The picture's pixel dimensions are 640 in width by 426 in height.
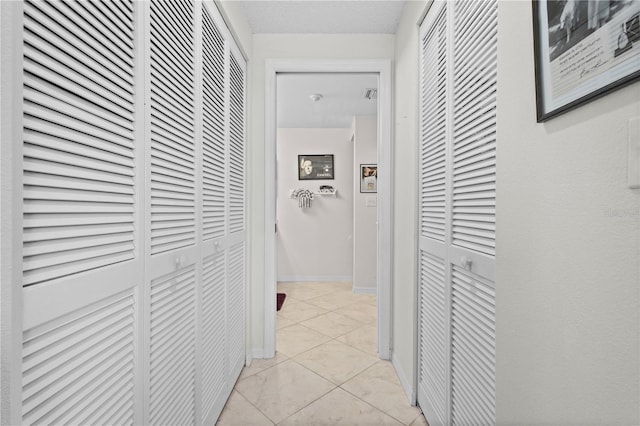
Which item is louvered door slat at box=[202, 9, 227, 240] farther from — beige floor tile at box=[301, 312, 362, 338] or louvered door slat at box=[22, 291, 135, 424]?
beige floor tile at box=[301, 312, 362, 338]

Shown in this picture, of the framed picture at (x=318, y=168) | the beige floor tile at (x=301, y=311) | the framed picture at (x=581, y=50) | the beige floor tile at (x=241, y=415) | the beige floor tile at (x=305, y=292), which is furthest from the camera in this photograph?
the framed picture at (x=318, y=168)

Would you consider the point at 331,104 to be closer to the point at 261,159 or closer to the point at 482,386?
the point at 261,159

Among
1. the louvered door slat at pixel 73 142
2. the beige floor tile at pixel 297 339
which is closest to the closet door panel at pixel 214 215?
the louvered door slat at pixel 73 142

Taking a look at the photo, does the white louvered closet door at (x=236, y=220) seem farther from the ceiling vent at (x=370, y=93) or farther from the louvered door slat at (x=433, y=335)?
the ceiling vent at (x=370, y=93)

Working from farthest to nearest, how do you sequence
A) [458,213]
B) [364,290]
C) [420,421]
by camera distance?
[364,290]
[420,421]
[458,213]

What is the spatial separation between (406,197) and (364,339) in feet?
4.69

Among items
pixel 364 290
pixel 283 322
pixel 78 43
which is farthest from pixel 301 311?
pixel 78 43

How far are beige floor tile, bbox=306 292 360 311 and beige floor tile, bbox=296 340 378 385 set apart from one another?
1.12 metres

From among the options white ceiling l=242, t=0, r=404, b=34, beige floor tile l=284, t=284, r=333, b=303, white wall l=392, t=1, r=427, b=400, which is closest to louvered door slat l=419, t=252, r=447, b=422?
→ white wall l=392, t=1, r=427, b=400

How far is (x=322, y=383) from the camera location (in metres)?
2.13

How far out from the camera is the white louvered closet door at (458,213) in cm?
113

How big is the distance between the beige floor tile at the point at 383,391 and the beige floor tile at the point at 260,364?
0.58 meters

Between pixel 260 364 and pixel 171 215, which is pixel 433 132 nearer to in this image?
pixel 171 215

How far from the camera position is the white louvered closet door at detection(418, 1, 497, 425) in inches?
44.7
